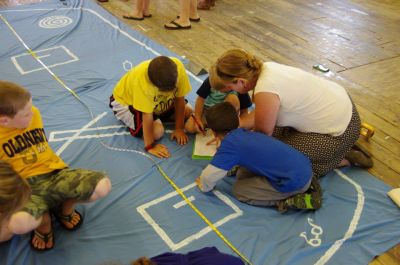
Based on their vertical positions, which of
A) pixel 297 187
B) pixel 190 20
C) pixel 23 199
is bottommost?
pixel 190 20

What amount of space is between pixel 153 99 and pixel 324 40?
2.16 metres

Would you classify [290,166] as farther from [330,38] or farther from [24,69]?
[330,38]

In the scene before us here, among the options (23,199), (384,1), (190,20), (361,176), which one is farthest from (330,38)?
(23,199)

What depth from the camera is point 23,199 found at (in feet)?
3.05

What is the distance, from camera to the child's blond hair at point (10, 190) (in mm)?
862

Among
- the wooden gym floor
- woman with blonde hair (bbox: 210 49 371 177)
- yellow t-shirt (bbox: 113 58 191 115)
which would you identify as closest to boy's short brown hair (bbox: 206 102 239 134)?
woman with blonde hair (bbox: 210 49 371 177)

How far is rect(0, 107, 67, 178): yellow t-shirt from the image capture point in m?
Answer: 1.21

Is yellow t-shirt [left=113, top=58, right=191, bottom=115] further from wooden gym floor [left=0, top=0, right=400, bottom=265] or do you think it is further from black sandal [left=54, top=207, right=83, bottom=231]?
wooden gym floor [left=0, top=0, right=400, bottom=265]

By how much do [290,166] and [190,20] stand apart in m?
2.49

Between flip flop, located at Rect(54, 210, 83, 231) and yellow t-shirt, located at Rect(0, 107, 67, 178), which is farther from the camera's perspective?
flip flop, located at Rect(54, 210, 83, 231)

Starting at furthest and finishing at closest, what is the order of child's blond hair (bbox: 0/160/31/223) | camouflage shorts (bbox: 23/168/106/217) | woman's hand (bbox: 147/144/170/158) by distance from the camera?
woman's hand (bbox: 147/144/170/158) < camouflage shorts (bbox: 23/168/106/217) < child's blond hair (bbox: 0/160/31/223)

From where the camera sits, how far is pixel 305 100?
154cm

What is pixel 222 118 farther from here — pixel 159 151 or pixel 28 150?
pixel 28 150

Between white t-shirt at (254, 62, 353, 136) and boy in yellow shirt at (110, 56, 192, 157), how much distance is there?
1.37 feet
